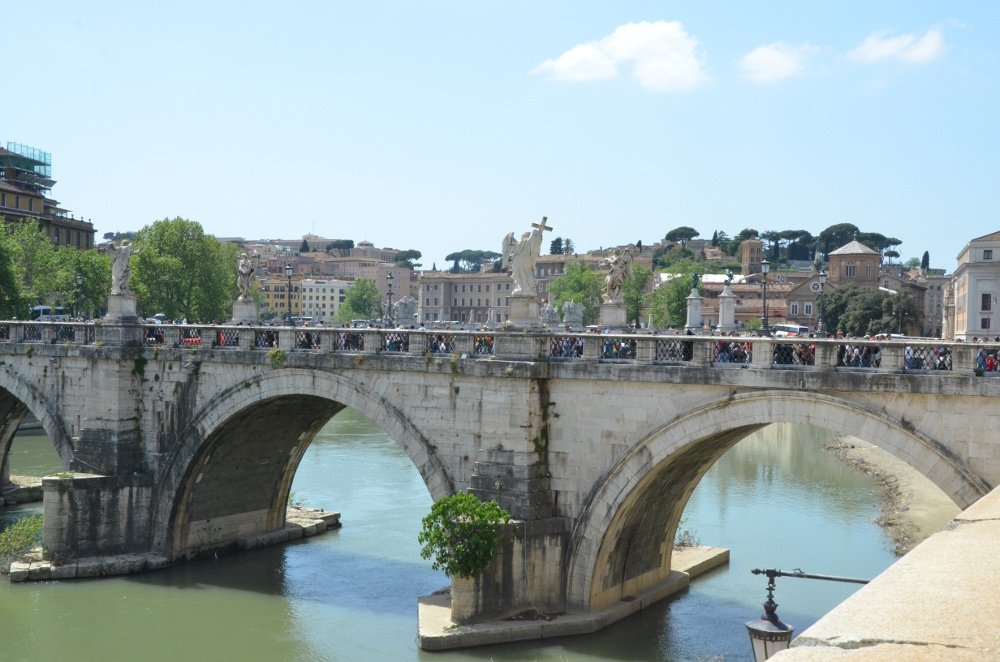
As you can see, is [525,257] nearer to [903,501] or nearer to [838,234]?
[903,501]

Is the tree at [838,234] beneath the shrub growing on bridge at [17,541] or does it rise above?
above

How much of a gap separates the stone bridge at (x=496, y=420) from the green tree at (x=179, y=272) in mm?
30834

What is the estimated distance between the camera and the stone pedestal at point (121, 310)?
2491 centimetres

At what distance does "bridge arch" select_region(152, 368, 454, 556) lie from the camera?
21.1 meters

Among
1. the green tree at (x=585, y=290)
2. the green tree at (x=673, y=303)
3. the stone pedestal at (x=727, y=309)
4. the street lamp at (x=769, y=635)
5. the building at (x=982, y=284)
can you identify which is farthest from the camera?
the green tree at (x=585, y=290)

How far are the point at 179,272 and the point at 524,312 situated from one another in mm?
44202

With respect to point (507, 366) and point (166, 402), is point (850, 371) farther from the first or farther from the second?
point (166, 402)

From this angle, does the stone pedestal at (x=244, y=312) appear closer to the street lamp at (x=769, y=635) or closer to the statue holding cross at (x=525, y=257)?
the statue holding cross at (x=525, y=257)

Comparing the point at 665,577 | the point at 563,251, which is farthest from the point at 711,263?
the point at 665,577

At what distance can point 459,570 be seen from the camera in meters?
17.7

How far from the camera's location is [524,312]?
1925cm

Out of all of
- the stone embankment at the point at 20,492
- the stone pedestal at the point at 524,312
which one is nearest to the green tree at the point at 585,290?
the stone embankment at the point at 20,492

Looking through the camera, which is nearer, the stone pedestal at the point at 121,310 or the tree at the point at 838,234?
the stone pedestal at the point at 121,310

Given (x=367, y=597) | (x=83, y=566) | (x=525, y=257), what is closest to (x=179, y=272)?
(x=83, y=566)
